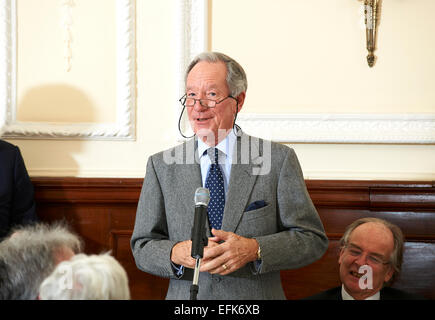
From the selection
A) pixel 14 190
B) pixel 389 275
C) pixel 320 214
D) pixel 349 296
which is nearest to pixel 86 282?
pixel 349 296

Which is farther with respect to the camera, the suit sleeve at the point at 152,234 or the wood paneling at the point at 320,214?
the wood paneling at the point at 320,214

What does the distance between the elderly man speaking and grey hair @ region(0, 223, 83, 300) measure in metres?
0.65

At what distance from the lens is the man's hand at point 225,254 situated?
7.22 ft

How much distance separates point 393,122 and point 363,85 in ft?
0.92

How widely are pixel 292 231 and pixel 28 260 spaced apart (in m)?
1.10

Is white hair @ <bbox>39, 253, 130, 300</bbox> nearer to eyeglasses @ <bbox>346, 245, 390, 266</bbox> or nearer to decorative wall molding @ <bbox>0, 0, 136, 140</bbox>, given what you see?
eyeglasses @ <bbox>346, 245, 390, 266</bbox>

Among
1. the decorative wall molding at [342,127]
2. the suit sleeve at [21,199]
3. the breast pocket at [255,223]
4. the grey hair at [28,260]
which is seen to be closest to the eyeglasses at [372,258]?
the breast pocket at [255,223]

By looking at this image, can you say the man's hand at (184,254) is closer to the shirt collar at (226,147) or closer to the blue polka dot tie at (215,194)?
the blue polka dot tie at (215,194)

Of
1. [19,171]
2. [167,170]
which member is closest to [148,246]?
[167,170]

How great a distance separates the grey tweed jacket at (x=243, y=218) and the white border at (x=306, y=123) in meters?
1.12

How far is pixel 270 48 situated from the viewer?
146 inches

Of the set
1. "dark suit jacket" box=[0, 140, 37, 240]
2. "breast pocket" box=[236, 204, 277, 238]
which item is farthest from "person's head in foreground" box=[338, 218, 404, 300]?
"dark suit jacket" box=[0, 140, 37, 240]

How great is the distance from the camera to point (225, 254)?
2.20m
